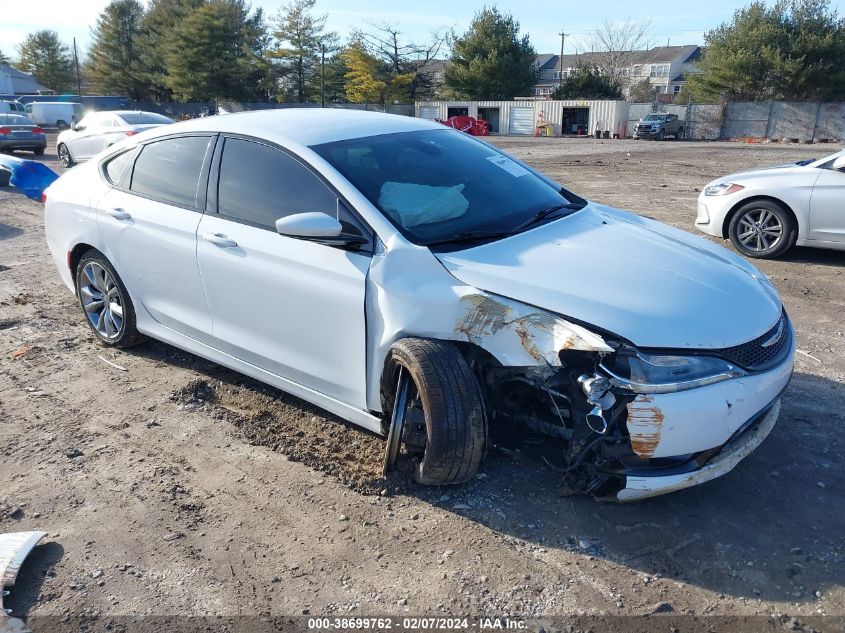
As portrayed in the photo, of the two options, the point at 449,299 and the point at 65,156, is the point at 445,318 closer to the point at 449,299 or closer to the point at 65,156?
the point at 449,299

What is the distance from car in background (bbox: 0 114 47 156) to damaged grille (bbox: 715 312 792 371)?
2276 centimetres

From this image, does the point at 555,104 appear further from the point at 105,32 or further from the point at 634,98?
the point at 105,32

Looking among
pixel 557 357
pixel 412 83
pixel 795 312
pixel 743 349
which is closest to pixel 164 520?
pixel 557 357

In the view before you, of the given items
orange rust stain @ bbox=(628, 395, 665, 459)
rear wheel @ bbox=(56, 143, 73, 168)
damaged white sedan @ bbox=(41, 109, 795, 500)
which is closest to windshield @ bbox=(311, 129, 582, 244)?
damaged white sedan @ bbox=(41, 109, 795, 500)

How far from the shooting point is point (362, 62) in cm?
5872

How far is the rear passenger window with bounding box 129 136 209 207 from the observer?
4074 millimetres

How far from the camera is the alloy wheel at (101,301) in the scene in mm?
4766

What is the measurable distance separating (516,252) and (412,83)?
61628mm

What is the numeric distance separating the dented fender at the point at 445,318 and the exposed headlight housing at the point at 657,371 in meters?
0.11

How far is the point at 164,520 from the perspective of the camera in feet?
10.1

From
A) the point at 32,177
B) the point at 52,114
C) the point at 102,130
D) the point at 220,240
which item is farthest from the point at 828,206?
the point at 52,114

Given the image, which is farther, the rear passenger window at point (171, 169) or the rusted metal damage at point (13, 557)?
the rear passenger window at point (171, 169)

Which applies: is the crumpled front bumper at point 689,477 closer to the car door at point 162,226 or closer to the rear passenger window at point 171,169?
the car door at point 162,226

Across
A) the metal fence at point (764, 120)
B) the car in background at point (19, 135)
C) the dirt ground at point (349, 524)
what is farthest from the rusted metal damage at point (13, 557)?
the metal fence at point (764, 120)
